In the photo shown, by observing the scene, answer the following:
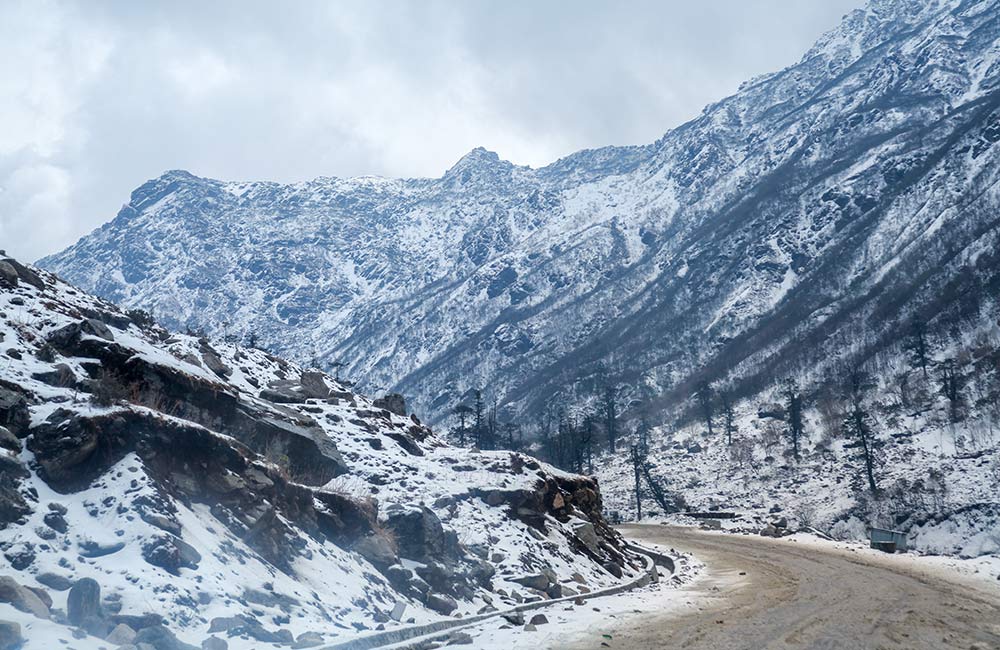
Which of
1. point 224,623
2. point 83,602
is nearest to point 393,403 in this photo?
point 224,623

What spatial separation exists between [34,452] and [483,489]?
1538 cm

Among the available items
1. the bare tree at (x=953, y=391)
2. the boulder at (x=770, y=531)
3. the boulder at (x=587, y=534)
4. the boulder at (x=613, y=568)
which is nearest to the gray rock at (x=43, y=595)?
the boulder at (x=587, y=534)

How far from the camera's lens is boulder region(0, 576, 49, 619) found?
29.5 feet

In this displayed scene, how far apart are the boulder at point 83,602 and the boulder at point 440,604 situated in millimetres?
7761

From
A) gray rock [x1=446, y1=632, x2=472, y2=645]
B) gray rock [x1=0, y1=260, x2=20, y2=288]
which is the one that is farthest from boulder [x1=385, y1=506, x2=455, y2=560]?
gray rock [x1=0, y1=260, x2=20, y2=288]

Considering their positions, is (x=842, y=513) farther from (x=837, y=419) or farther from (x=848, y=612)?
(x=848, y=612)

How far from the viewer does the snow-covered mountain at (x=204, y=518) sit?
1018 centimetres

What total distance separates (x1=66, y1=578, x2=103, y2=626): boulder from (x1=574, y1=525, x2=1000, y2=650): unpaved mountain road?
338 inches

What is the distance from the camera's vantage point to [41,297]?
62.3 feet

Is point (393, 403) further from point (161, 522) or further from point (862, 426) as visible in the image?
point (862, 426)

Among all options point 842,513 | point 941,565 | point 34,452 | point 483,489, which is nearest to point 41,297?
point 34,452

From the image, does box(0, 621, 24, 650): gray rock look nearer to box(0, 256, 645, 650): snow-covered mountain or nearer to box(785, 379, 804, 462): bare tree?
box(0, 256, 645, 650): snow-covered mountain

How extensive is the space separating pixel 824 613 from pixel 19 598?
17459 millimetres

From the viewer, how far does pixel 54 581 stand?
32.2 ft
